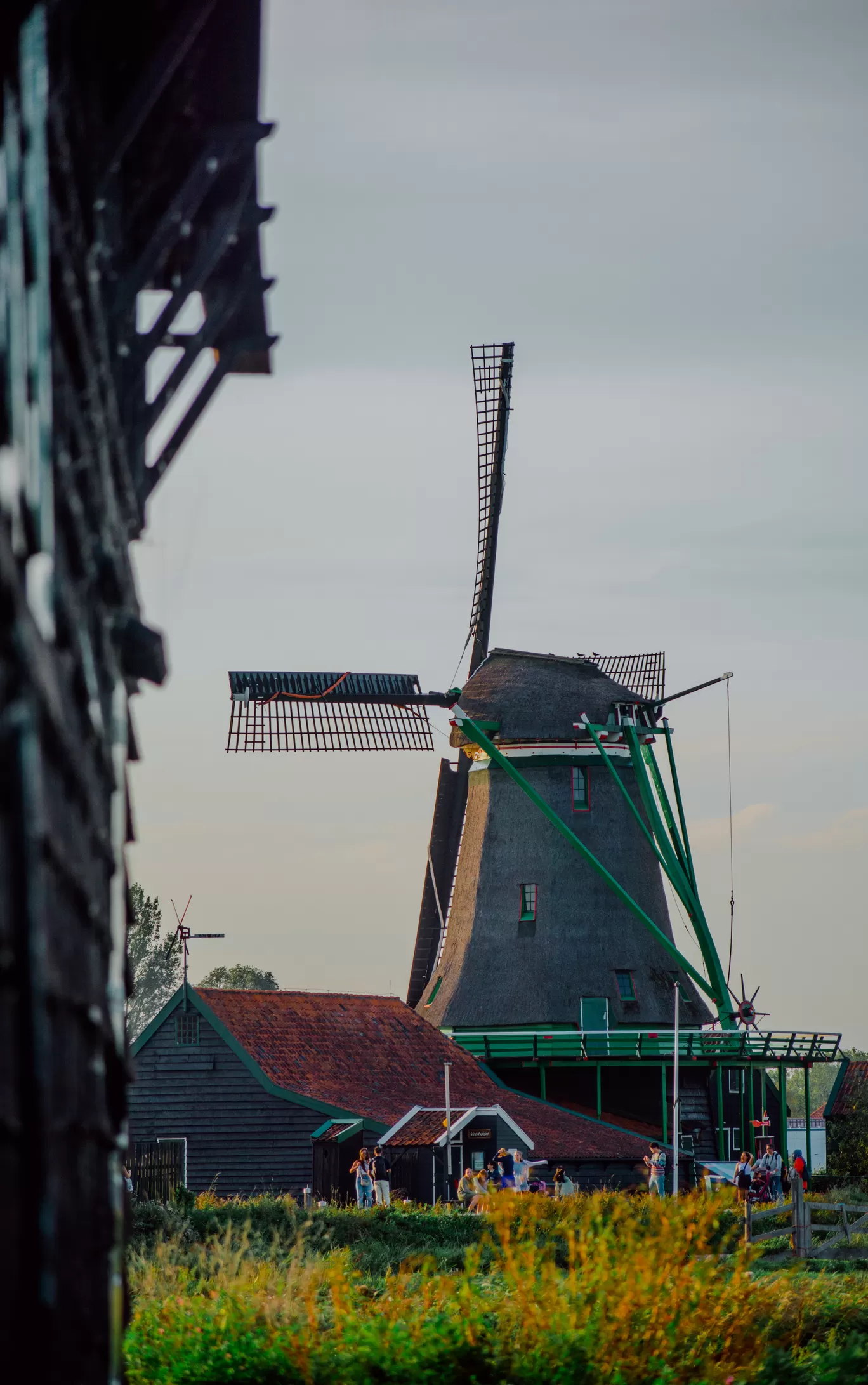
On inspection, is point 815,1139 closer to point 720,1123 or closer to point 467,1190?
point 720,1123

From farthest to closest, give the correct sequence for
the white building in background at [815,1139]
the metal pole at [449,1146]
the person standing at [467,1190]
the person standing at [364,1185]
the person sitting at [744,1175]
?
the white building in background at [815,1139], the metal pole at [449,1146], the person sitting at [744,1175], the person standing at [364,1185], the person standing at [467,1190]

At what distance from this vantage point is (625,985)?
113ft

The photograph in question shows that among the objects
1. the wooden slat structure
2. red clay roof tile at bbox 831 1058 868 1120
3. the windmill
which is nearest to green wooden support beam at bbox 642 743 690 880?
the windmill

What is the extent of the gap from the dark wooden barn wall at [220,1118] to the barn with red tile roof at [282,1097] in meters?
0.02

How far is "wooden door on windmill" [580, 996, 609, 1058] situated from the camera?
109 ft

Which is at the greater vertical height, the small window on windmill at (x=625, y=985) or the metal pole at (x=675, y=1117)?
the small window on windmill at (x=625, y=985)

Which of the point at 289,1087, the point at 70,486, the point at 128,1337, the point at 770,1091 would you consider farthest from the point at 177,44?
the point at 770,1091

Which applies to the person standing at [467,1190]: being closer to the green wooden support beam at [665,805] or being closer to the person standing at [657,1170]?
the person standing at [657,1170]

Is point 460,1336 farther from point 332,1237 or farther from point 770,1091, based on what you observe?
point 770,1091

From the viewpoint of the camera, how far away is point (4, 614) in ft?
11.7

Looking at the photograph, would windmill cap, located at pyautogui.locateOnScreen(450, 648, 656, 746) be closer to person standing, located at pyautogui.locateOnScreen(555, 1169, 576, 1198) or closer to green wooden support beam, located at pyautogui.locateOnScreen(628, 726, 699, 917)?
green wooden support beam, located at pyautogui.locateOnScreen(628, 726, 699, 917)

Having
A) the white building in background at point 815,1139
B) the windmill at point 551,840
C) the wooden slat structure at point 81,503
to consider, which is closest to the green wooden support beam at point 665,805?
the windmill at point 551,840

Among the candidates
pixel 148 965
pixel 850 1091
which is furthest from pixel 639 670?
pixel 148 965

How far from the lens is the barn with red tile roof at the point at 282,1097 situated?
29.7m
